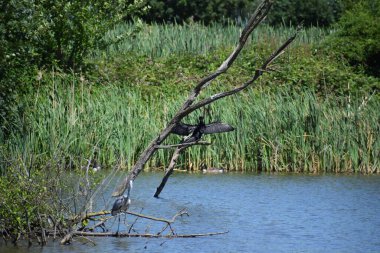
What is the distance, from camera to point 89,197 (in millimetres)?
11125

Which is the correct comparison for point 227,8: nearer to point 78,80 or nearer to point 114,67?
point 114,67

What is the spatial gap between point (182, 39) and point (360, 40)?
4776 millimetres

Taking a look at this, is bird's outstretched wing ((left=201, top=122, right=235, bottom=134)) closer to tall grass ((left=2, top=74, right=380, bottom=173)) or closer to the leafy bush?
tall grass ((left=2, top=74, right=380, bottom=173))

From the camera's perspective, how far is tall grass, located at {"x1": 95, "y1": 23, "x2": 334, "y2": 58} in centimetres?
2600

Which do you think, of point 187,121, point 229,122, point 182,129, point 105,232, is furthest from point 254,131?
point 105,232

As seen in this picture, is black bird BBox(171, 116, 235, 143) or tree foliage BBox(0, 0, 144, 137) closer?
black bird BBox(171, 116, 235, 143)

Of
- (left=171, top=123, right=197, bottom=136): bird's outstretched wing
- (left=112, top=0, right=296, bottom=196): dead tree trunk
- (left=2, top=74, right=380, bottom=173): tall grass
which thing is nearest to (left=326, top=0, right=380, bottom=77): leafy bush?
(left=2, top=74, right=380, bottom=173): tall grass

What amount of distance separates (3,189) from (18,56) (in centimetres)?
375

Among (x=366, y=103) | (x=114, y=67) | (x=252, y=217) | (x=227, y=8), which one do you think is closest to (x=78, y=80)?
(x=114, y=67)

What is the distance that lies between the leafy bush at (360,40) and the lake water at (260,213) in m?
→ 8.92

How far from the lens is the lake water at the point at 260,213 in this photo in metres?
11.6

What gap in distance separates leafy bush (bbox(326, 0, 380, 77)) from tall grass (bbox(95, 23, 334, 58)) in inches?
54.6

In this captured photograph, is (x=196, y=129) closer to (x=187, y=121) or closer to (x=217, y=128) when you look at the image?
(x=217, y=128)

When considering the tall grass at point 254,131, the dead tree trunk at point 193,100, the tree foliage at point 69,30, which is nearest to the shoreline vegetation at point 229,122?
the tall grass at point 254,131
